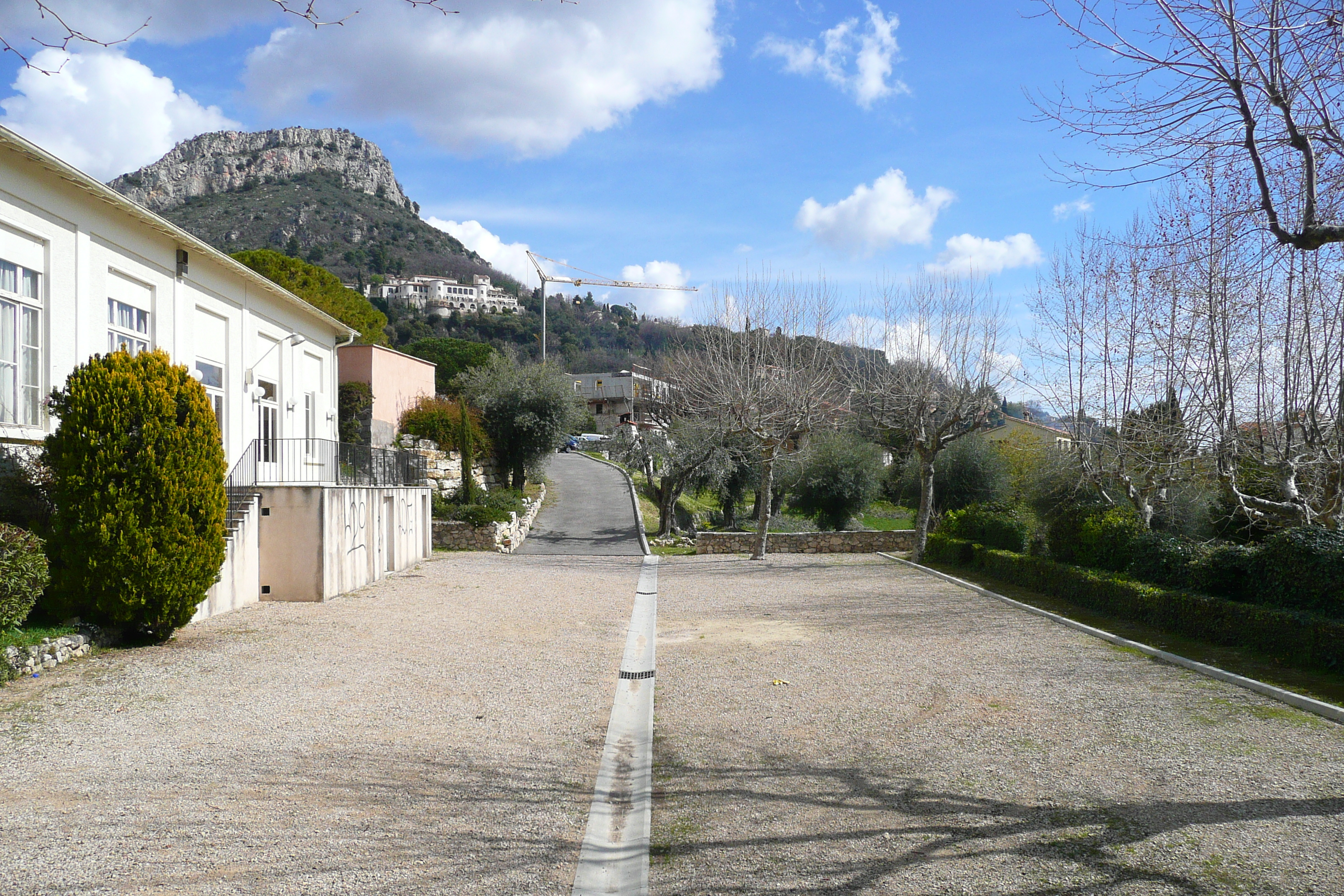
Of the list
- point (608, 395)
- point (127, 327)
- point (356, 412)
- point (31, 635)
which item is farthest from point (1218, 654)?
point (608, 395)

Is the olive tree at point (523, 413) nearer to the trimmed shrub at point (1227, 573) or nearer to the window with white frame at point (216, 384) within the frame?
the window with white frame at point (216, 384)

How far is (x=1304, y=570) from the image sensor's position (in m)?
8.97

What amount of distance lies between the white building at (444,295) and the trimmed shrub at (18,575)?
235ft

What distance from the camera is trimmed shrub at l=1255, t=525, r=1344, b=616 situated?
28.2 feet

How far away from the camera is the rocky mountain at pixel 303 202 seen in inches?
3004

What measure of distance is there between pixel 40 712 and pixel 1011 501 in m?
26.5

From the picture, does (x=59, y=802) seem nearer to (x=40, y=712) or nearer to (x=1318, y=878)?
(x=40, y=712)

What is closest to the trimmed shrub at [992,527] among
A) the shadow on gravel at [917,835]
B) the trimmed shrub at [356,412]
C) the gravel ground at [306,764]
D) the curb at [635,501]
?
the curb at [635,501]

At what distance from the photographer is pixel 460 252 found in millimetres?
113438

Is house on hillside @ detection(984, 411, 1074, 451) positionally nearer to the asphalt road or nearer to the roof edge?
the asphalt road

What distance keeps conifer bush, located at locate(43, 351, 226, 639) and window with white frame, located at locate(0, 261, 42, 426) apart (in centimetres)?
172

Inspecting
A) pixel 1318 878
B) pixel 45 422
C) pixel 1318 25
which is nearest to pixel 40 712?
pixel 45 422

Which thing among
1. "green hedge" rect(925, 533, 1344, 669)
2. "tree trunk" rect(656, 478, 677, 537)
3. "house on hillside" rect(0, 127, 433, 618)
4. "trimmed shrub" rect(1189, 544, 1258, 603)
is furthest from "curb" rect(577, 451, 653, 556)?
"trimmed shrub" rect(1189, 544, 1258, 603)

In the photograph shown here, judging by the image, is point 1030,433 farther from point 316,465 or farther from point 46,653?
point 46,653
